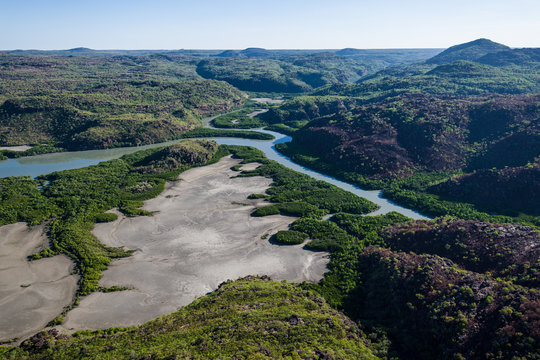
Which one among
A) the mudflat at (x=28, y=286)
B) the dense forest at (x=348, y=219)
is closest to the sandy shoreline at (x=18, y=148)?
the dense forest at (x=348, y=219)

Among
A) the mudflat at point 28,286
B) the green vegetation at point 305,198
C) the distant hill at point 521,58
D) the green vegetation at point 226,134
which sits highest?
the distant hill at point 521,58

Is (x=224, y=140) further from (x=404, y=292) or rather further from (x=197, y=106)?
(x=404, y=292)

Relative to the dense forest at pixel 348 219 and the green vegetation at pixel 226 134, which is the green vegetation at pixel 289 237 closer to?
the dense forest at pixel 348 219

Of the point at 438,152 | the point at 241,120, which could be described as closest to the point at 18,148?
the point at 241,120

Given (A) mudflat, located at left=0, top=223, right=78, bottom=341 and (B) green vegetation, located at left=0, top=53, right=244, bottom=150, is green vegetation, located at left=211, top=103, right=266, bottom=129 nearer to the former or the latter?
(B) green vegetation, located at left=0, top=53, right=244, bottom=150

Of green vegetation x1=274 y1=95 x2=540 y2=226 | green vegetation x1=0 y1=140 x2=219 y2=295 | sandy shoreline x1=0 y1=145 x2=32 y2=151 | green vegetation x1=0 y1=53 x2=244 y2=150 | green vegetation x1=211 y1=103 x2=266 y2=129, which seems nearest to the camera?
green vegetation x1=0 y1=140 x2=219 y2=295

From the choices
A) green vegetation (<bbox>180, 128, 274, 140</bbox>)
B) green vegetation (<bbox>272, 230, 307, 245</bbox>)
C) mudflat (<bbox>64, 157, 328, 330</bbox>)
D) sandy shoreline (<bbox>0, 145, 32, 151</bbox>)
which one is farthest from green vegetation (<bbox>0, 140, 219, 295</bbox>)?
sandy shoreline (<bbox>0, 145, 32, 151</bbox>)
